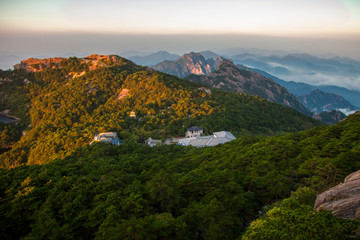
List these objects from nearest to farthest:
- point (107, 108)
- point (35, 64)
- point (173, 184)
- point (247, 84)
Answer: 1. point (173, 184)
2. point (107, 108)
3. point (35, 64)
4. point (247, 84)

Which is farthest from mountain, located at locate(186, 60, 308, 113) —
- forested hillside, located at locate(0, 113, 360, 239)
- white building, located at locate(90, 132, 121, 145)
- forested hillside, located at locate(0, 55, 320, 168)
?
forested hillside, located at locate(0, 113, 360, 239)

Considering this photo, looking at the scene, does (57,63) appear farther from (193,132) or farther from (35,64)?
(193,132)

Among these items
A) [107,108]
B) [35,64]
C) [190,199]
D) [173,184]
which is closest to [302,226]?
[190,199]

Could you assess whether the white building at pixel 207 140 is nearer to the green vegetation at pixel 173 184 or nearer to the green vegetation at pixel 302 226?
the green vegetation at pixel 173 184

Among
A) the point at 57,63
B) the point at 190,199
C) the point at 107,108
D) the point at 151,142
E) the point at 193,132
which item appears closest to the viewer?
the point at 190,199

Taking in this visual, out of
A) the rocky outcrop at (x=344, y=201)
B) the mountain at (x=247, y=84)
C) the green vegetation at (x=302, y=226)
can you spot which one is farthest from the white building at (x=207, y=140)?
the mountain at (x=247, y=84)

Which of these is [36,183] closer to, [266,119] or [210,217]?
[210,217]

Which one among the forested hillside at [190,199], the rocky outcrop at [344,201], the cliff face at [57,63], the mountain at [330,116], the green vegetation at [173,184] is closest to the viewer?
the rocky outcrop at [344,201]

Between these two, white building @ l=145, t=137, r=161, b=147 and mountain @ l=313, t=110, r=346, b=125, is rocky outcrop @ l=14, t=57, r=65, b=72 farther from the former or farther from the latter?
mountain @ l=313, t=110, r=346, b=125
